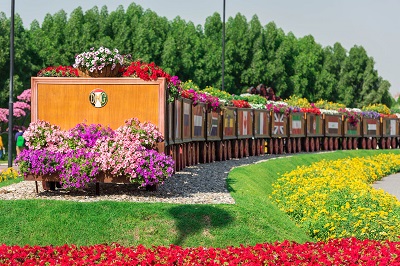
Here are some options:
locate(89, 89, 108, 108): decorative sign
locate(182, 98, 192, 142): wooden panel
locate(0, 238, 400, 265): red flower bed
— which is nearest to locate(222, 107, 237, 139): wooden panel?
locate(182, 98, 192, 142): wooden panel

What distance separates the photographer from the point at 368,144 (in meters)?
43.3

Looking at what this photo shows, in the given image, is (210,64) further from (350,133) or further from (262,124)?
(262,124)

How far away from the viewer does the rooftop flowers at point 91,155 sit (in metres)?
13.1

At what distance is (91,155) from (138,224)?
93.3 inches

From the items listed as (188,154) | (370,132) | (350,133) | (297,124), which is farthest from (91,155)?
(370,132)

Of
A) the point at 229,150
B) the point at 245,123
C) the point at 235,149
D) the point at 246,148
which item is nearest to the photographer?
the point at 229,150

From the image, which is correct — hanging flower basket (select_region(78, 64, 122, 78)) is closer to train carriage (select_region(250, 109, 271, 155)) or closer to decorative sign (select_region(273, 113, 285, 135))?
train carriage (select_region(250, 109, 271, 155))

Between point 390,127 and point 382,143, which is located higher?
point 390,127

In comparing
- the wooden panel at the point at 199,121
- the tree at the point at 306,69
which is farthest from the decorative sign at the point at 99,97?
the tree at the point at 306,69

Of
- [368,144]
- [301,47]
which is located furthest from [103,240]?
[301,47]

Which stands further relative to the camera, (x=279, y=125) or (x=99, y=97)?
(x=279, y=125)

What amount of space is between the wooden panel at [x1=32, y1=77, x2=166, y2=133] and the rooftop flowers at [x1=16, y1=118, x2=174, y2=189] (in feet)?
1.34

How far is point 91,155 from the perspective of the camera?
13258 mm

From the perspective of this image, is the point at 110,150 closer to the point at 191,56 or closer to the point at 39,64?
the point at 39,64
